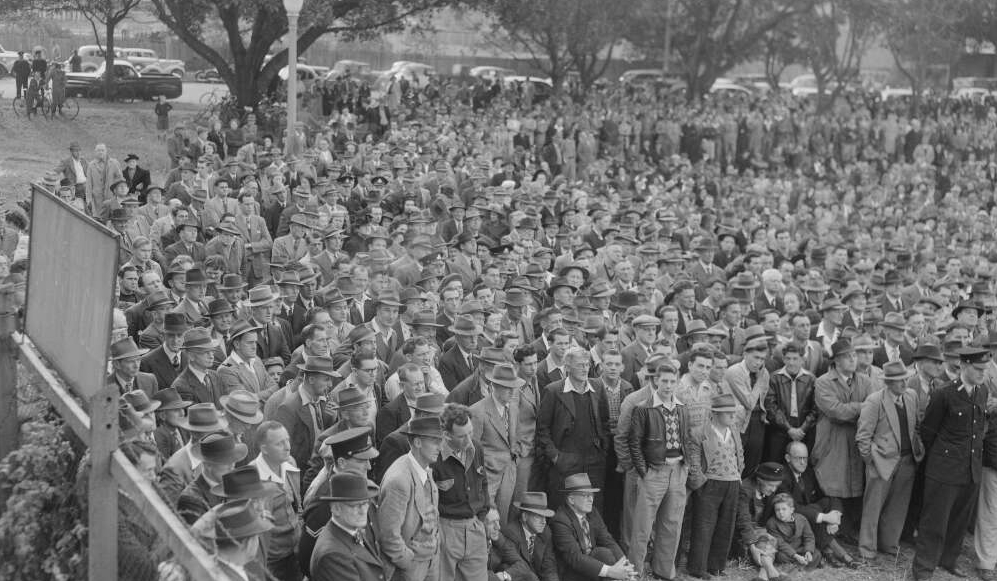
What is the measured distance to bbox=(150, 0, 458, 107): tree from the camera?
27562 millimetres

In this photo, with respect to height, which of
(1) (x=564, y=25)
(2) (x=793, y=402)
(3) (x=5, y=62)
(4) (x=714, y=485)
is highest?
(1) (x=564, y=25)

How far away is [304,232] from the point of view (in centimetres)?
1344

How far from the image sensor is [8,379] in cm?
563

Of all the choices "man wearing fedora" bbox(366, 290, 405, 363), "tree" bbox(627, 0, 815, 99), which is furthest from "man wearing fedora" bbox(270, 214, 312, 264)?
"tree" bbox(627, 0, 815, 99)

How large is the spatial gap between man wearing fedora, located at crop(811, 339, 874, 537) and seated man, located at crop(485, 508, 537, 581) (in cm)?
346

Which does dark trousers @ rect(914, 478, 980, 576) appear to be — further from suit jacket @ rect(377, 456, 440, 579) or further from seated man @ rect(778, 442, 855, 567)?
suit jacket @ rect(377, 456, 440, 579)

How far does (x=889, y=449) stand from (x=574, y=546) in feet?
10.9

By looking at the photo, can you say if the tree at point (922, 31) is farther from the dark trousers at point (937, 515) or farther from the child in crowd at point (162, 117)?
the dark trousers at point (937, 515)

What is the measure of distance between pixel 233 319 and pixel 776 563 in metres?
4.81

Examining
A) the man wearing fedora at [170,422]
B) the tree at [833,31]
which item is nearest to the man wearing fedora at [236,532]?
the man wearing fedora at [170,422]

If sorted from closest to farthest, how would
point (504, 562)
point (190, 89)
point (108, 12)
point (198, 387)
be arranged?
point (198, 387)
point (504, 562)
point (108, 12)
point (190, 89)

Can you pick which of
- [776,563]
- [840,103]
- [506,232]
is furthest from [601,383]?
[840,103]

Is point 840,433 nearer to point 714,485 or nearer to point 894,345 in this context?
point 714,485

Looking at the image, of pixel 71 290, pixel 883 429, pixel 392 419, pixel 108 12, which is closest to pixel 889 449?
pixel 883 429
